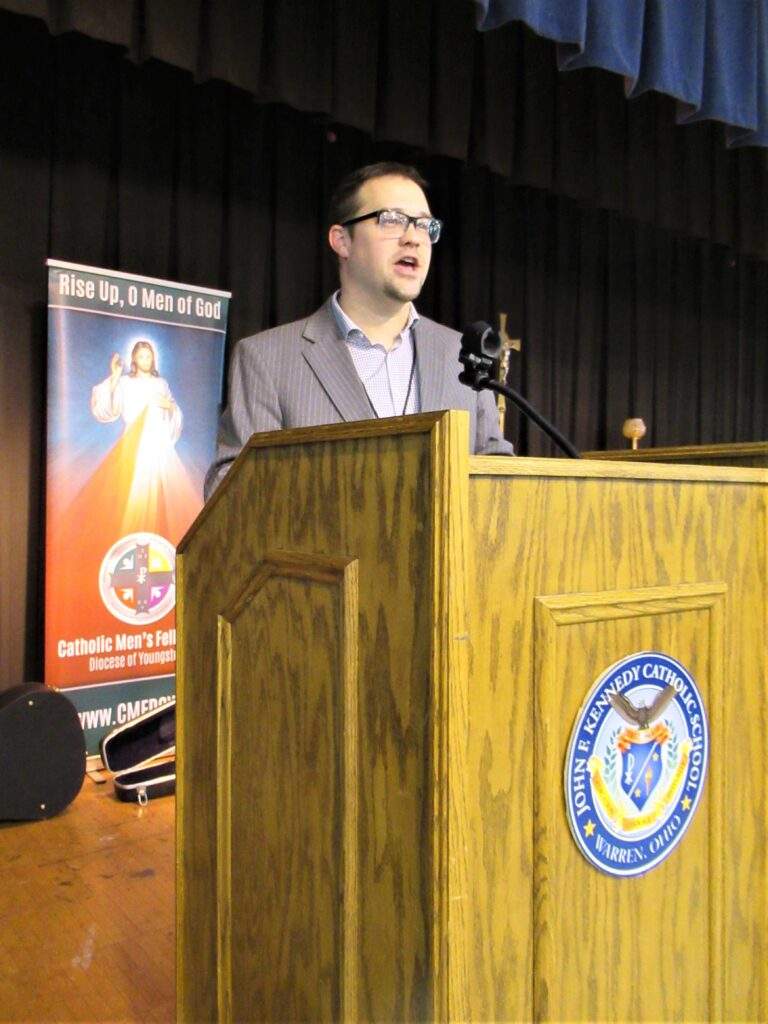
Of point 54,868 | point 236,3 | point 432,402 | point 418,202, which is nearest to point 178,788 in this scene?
point 432,402

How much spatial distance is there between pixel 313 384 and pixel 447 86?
2.14 m

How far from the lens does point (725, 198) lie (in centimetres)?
435

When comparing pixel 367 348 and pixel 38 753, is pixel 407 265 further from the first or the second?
pixel 38 753

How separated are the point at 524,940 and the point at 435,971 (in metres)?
0.10

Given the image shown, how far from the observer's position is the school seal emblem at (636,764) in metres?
0.79

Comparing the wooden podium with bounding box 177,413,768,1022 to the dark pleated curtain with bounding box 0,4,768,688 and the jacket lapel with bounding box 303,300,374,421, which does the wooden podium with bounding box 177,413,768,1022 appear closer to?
the jacket lapel with bounding box 303,300,374,421

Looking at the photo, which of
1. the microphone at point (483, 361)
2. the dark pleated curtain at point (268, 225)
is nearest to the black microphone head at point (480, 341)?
the microphone at point (483, 361)

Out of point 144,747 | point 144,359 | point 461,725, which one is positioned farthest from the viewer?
point 144,359

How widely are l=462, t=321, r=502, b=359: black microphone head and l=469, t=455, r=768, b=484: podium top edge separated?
0.20m

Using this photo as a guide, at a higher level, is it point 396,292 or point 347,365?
point 396,292

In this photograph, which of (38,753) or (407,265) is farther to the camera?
(38,753)

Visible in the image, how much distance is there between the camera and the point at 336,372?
142cm

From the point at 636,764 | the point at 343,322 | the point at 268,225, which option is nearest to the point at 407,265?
the point at 343,322

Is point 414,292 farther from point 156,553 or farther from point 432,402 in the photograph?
point 156,553
